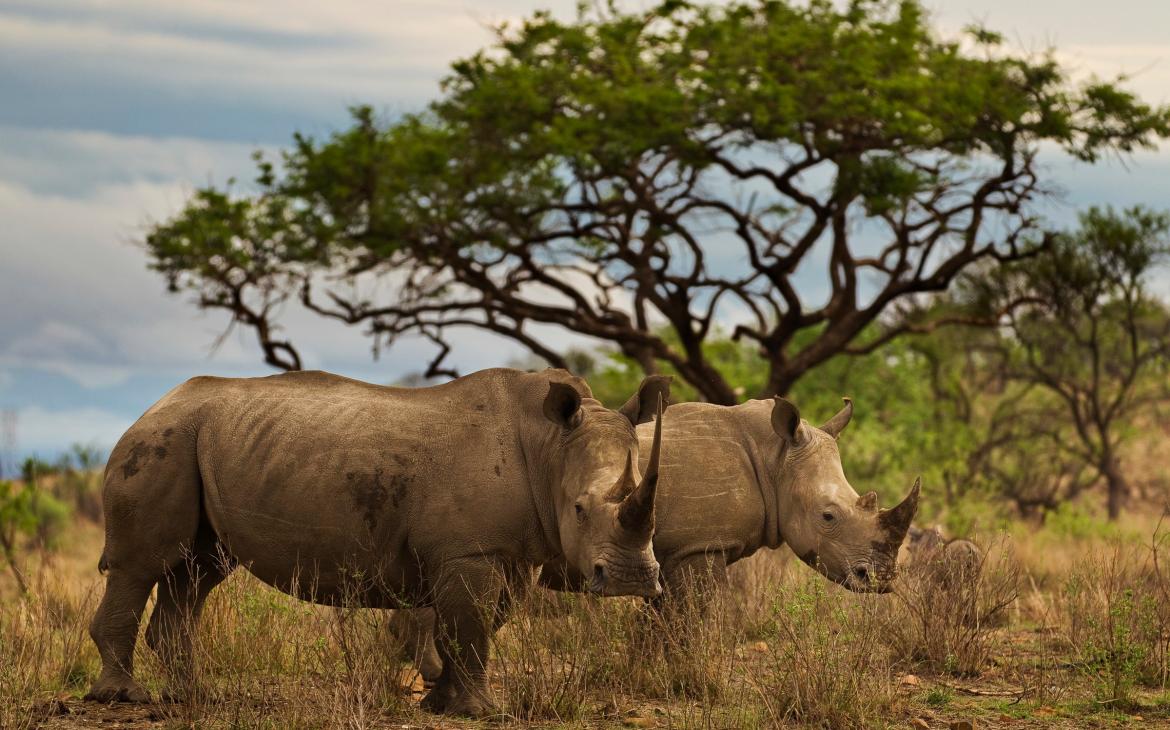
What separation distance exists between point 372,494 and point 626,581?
54.8 inches

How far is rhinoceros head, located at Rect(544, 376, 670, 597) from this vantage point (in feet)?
20.0

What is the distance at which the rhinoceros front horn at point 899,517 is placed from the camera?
25.4 feet

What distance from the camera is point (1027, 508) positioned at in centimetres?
2828

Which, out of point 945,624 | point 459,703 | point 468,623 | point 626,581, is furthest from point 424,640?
point 945,624

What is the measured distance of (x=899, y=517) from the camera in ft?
25.7

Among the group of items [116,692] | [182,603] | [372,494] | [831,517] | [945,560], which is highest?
[372,494]

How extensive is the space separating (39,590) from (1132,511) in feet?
99.1

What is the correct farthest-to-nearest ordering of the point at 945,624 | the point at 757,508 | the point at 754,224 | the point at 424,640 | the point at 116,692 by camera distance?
1. the point at 754,224
2. the point at 945,624
3. the point at 757,508
4. the point at 424,640
5. the point at 116,692

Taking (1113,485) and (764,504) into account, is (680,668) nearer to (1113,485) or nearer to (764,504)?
(764,504)

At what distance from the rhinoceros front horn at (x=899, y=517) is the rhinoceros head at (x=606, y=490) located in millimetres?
1520

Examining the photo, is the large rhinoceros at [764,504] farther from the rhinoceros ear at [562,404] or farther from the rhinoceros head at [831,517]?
the rhinoceros ear at [562,404]

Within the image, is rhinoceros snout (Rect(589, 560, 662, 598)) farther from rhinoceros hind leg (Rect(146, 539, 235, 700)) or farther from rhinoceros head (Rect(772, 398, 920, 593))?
rhinoceros hind leg (Rect(146, 539, 235, 700))

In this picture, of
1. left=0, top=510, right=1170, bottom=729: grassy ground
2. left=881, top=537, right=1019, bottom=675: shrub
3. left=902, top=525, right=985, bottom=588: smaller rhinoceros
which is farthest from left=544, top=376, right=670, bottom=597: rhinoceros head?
left=902, top=525, right=985, bottom=588: smaller rhinoceros

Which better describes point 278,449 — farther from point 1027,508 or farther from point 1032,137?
point 1027,508
